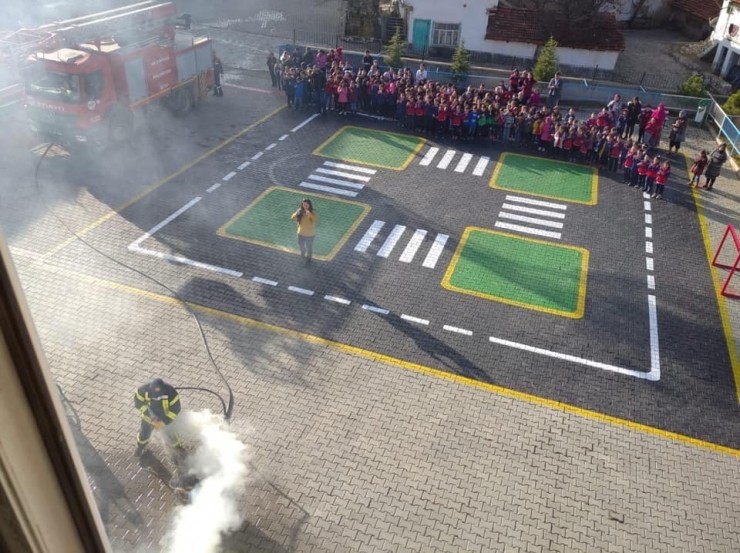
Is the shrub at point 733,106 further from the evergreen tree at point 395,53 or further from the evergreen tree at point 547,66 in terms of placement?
the evergreen tree at point 395,53

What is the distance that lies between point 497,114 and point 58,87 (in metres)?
12.6

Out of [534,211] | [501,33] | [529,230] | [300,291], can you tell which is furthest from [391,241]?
[501,33]

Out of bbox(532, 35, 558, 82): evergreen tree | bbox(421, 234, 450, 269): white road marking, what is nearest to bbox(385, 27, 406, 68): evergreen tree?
bbox(532, 35, 558, 82): evergreen tree

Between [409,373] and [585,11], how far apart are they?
23.1m

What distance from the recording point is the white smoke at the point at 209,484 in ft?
24.8

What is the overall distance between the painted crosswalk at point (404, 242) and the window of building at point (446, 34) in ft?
49.8

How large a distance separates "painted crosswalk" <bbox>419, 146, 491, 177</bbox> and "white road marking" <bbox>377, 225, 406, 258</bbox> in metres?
4.01

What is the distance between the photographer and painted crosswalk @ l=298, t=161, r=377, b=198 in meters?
16.0

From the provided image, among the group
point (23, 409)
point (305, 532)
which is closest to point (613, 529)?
point (305, 532)

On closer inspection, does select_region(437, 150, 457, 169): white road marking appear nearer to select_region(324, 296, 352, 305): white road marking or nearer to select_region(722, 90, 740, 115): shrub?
select_region(324, 296, 352, 305): white road marking

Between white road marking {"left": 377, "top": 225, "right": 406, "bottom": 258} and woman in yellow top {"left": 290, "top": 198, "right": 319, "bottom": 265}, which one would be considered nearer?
woman in yellow top {"left": 290, "top": 198, "right": 319, "bottom": 265}

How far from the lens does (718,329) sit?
11.9 metres

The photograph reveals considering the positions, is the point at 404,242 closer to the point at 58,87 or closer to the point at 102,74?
the point at 102,74

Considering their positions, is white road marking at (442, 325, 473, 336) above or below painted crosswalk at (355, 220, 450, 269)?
below
